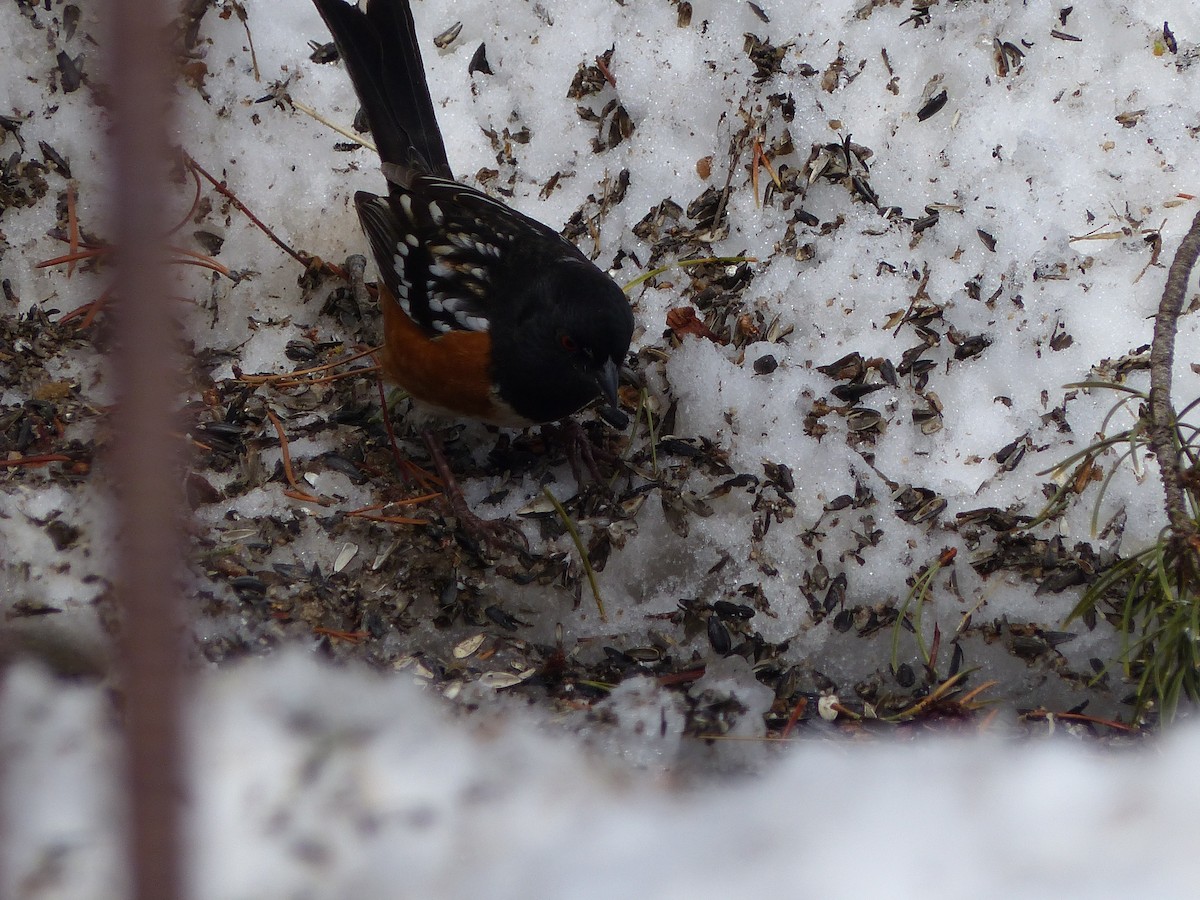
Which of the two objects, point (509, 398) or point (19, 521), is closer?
point (19, 521)

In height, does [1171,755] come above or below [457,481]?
below

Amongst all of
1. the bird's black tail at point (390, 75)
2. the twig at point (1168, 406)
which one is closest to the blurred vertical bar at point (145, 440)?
the twig at point (1168, 406)

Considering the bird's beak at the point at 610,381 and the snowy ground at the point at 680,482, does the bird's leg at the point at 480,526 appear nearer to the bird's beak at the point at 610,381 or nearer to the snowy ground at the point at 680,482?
the snowy ground at the point at 680,482

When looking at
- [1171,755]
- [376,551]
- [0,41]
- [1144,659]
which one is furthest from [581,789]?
[0,41]

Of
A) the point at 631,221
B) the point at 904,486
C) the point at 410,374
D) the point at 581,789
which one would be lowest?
the point at 581,789

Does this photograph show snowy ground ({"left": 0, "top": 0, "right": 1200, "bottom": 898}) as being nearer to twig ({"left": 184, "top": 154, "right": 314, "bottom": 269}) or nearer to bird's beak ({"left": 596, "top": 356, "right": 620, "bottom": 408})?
twig ({"left": 184, "top": 154, "right": 314, "bottom": 269})

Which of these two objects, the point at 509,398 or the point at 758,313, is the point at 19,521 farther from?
the point at 758,313

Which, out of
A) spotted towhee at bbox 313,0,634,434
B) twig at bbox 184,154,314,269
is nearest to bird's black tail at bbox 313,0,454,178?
spotted towhee at bbox 313,0,634,434
